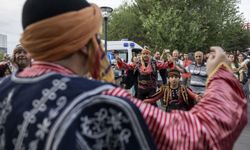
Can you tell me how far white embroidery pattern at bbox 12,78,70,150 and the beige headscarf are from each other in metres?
0.10

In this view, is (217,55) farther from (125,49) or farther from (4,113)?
(125,49)

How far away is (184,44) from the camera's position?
28375 mm

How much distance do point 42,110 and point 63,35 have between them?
23 cm

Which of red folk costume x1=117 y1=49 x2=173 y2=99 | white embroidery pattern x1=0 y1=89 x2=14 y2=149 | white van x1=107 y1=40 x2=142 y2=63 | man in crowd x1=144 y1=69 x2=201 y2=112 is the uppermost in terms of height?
white embroidery pattern x1=0 y1=89 x2=14 y2=149

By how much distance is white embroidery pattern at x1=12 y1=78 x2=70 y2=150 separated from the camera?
1.31 metres

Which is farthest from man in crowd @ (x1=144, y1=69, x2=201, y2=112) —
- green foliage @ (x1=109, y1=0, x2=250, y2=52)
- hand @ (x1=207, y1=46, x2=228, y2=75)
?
green foliage @ (x1=109, y1=0, x2=250, y2=52)

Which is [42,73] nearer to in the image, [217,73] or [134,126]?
[134,126]

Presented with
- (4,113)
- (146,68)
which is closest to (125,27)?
(146,68)

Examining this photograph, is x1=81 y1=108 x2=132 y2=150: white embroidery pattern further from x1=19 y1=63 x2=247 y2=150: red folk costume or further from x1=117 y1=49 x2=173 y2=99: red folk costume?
x1=117 y1=49 x2=173 y2=99: red folk costume

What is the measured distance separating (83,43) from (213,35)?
114 ft

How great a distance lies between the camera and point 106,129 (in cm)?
128

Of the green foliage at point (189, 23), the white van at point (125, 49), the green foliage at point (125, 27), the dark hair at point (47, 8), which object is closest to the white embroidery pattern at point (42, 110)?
the dark hair at point (47, 8)

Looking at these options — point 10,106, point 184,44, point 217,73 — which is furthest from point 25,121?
point 184,44

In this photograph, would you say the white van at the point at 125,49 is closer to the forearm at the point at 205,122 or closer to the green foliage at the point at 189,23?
the green foliage at the point at 189,23
